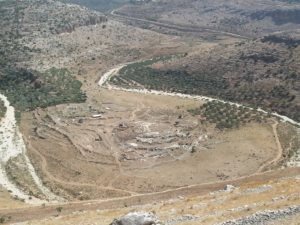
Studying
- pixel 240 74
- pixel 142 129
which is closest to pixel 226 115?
pixel 142 129

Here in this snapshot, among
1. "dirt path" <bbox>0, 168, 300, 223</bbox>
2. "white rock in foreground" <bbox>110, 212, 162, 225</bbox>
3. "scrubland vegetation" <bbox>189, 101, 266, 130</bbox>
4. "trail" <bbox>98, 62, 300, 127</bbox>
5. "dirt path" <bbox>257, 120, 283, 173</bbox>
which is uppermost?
"white rock in foreground" <bbox>110, 212, 162, 225</bbox>

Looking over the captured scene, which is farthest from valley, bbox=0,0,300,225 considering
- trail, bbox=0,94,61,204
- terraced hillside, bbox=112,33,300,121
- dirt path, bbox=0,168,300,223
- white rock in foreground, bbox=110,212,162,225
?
white rock in foreground, bbox=110,212,162,225

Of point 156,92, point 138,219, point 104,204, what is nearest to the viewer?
point 138,219

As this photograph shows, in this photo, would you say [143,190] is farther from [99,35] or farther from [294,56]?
[99,35]

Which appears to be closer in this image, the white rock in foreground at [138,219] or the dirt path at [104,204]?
the white rock in foreground at [138,219]

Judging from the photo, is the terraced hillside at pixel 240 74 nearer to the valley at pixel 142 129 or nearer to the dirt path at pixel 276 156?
the valley at pixel 142 129

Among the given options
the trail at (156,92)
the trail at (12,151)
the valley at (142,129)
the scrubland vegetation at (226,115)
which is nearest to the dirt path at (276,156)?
the valley at (142,129)

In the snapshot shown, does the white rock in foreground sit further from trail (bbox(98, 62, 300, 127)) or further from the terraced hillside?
the terraced hillside

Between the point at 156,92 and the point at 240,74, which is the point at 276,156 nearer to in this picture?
the point at 156,92
